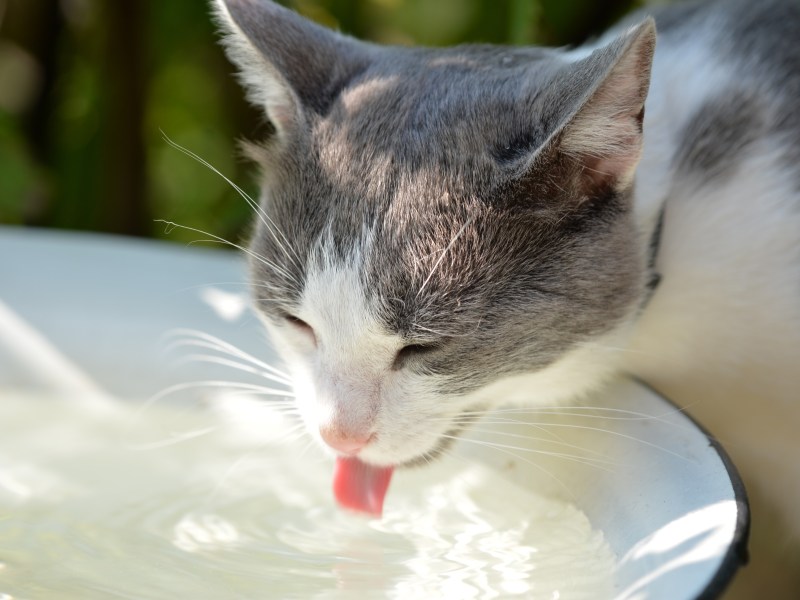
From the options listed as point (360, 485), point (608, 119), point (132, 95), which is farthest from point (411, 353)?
point (132, 95)

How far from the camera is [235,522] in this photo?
1296 mm

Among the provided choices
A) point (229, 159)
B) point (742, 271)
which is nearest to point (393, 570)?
point (742, 271)

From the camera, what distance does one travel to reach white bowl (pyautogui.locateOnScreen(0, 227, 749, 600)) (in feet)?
3.64

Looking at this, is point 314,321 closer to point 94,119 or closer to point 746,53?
point 746,53

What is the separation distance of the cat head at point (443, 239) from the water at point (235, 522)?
13cm

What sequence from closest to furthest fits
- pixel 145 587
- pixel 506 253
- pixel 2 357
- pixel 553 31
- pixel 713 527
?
pixel 713 527 → pixel 145 587 → pixel 506 253 → pixel 2 357 → pixel 553 31

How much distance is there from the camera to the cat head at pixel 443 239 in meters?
1.14

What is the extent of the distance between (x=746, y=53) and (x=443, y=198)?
571 mm

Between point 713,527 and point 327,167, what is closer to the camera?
point 713,527

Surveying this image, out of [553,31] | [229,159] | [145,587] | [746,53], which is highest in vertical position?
[746,53]

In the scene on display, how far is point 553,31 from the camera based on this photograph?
2.40 meters

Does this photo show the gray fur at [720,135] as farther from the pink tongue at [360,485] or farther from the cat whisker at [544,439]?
the pink tongue at [360,485]

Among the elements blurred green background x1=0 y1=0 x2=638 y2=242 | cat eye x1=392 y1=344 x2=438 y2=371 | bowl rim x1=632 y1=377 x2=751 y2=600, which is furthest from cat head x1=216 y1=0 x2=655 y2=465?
blurred green background x1=0 y1=0 x2=638 y2=242

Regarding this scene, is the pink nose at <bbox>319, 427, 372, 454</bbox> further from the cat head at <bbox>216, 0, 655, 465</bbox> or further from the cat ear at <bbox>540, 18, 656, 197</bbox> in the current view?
the cat ear at <bbox>540, 18, 656, 197</bbox>
